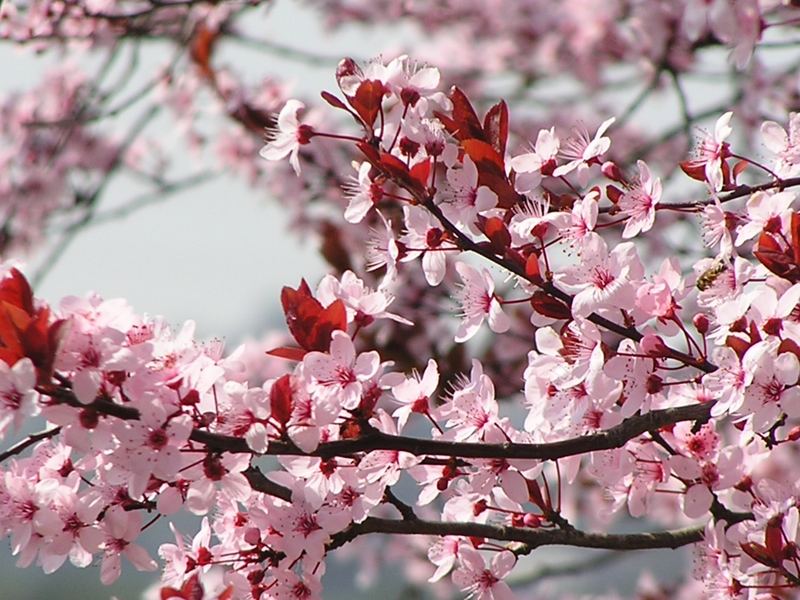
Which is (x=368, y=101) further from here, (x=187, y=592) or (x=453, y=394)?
(x=187, y=592)

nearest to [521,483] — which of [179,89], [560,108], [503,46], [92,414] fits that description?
[92,414]

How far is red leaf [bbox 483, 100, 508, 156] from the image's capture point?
1.35m

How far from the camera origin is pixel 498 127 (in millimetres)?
1356

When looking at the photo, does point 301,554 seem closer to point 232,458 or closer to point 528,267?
point 232,458

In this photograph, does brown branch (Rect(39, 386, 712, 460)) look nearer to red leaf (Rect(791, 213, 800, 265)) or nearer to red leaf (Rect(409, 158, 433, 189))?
red leaf (Rect(791, 213, 800, 265))

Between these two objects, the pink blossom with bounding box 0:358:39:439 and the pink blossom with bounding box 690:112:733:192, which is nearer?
the pink blossom with bounding box 0:358:39:439

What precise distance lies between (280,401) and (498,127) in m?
0.45

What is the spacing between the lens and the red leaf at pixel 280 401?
122 centimetres

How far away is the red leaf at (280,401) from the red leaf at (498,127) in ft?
1.35

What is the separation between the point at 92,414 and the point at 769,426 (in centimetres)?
77

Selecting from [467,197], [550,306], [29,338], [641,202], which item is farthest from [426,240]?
[29,338]

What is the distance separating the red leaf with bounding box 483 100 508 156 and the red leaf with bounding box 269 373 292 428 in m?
0.41

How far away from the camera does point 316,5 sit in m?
6.74

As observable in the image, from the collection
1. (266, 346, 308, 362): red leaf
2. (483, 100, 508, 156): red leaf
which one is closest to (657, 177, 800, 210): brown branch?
(483, 100, 508, 156): red leaf
